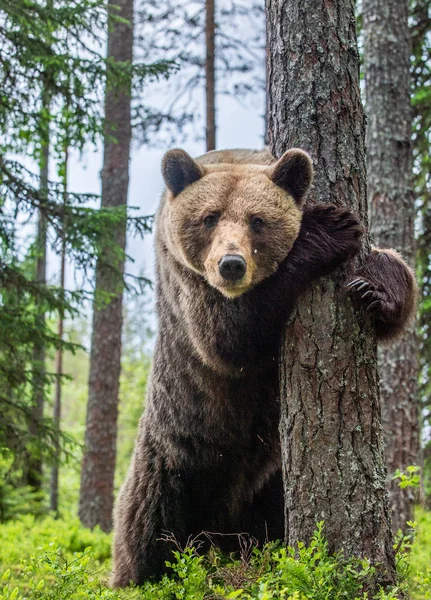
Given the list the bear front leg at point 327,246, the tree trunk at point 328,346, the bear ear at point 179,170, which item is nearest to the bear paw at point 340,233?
the bear front leg at point 327,246

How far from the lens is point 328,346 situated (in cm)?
397

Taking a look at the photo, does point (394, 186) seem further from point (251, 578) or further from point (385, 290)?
point (251, 578)

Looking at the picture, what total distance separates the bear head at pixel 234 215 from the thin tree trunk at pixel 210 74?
335 inches

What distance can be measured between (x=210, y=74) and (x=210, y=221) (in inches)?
413

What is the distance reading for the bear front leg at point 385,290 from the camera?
13.3ft

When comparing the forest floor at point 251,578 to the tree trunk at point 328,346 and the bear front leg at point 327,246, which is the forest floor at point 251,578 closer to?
the tree trunk at point 328,346

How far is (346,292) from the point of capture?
4.09m

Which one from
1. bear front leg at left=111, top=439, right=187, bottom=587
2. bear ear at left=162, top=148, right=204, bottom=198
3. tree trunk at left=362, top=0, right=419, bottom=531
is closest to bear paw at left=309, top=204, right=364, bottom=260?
bear ear at left=162, top=148, right=204, bottom=198

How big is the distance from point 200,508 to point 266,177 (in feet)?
9.12

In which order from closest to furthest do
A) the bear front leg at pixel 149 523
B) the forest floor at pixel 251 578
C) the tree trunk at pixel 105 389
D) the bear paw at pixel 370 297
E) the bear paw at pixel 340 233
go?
the forest floor at pixel 251 578
the bear paw at pixel 370 297
the bear paw at pixel 340 233
the bear front leg at pixel 149 523
the tree trunk at pixel 105 389

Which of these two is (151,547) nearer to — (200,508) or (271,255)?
(200,508)

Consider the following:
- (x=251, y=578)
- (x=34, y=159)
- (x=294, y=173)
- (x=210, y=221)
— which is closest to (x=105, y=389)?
(x=34, y=159)

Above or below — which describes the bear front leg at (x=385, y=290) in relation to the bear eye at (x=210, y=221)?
below

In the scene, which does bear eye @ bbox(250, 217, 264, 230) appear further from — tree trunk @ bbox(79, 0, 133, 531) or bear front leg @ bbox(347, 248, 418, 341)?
tree trunk @ bbox(79, 0, 133, 531)
